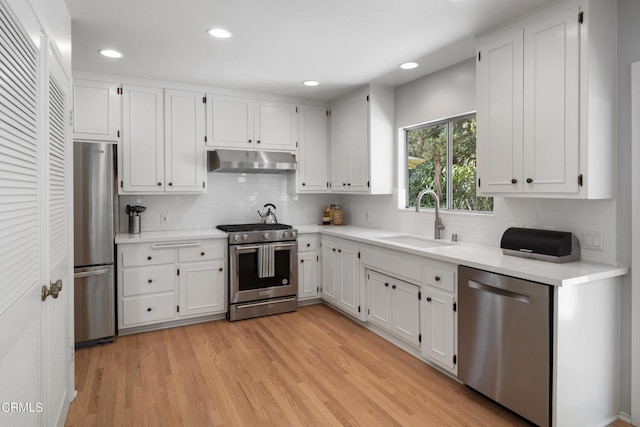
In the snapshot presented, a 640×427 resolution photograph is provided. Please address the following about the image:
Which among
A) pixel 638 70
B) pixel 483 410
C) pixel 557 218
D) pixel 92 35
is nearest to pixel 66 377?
pixel 92 35

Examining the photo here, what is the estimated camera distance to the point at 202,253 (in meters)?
3.95

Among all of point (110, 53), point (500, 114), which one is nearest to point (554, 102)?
point (500, 114)

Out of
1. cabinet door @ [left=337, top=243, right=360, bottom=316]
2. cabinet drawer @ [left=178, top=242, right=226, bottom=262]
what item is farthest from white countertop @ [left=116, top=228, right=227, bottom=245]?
cabinet door @ [left=337, top=243, right=360, bottom=316]

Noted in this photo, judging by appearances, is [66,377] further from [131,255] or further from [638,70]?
[638,70]

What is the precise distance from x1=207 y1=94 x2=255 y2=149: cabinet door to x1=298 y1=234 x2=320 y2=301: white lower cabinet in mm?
1319

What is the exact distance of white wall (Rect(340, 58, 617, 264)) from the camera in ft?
7.98

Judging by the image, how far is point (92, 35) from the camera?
285 cm

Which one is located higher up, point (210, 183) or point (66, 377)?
point (210, 183)

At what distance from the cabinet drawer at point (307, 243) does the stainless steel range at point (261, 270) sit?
97mm

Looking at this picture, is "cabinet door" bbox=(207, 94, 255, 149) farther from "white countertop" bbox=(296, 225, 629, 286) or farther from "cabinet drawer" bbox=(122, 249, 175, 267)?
"white countertop" bbox=(296, 225, 629, 286)

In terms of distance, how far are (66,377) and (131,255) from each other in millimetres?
1482

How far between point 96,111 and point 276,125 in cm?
189

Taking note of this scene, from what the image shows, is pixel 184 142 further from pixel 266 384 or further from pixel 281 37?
pixel 266 384

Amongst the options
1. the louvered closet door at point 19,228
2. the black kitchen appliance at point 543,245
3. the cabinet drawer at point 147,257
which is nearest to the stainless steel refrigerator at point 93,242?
the cabinet drawer at point 147,257
